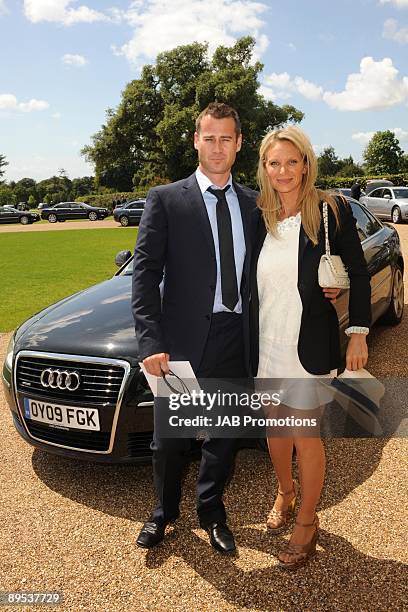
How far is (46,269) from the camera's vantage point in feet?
40.4

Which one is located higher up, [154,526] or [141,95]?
[141,95]

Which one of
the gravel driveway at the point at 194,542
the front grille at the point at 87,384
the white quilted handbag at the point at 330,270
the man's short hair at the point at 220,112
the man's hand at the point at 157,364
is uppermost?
the man's short hair at the point at 220,112

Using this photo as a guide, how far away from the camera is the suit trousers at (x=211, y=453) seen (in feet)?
8.05

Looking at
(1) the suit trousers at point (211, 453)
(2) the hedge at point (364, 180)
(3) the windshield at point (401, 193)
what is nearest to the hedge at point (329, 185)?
(2) the hedge at point (364, 180)

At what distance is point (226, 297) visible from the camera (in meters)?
2.44

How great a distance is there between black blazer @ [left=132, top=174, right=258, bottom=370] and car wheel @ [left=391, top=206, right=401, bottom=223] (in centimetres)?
1905

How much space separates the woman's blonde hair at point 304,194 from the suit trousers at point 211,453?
0.50 metres

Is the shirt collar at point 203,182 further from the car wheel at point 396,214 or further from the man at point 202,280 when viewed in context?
the car wheel at point 396,214

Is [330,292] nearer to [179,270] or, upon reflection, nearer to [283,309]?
[283,309]

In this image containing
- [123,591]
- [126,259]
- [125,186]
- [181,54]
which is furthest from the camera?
[125,186]

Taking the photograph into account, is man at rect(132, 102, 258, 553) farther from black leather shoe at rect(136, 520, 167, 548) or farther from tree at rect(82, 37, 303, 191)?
tree at rect(82, 37, 303, 191)

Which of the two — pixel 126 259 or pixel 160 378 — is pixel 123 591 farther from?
pixel 126 259

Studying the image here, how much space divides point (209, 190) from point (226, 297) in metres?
0.51

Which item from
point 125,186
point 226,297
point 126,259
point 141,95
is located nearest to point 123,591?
point 226,297
